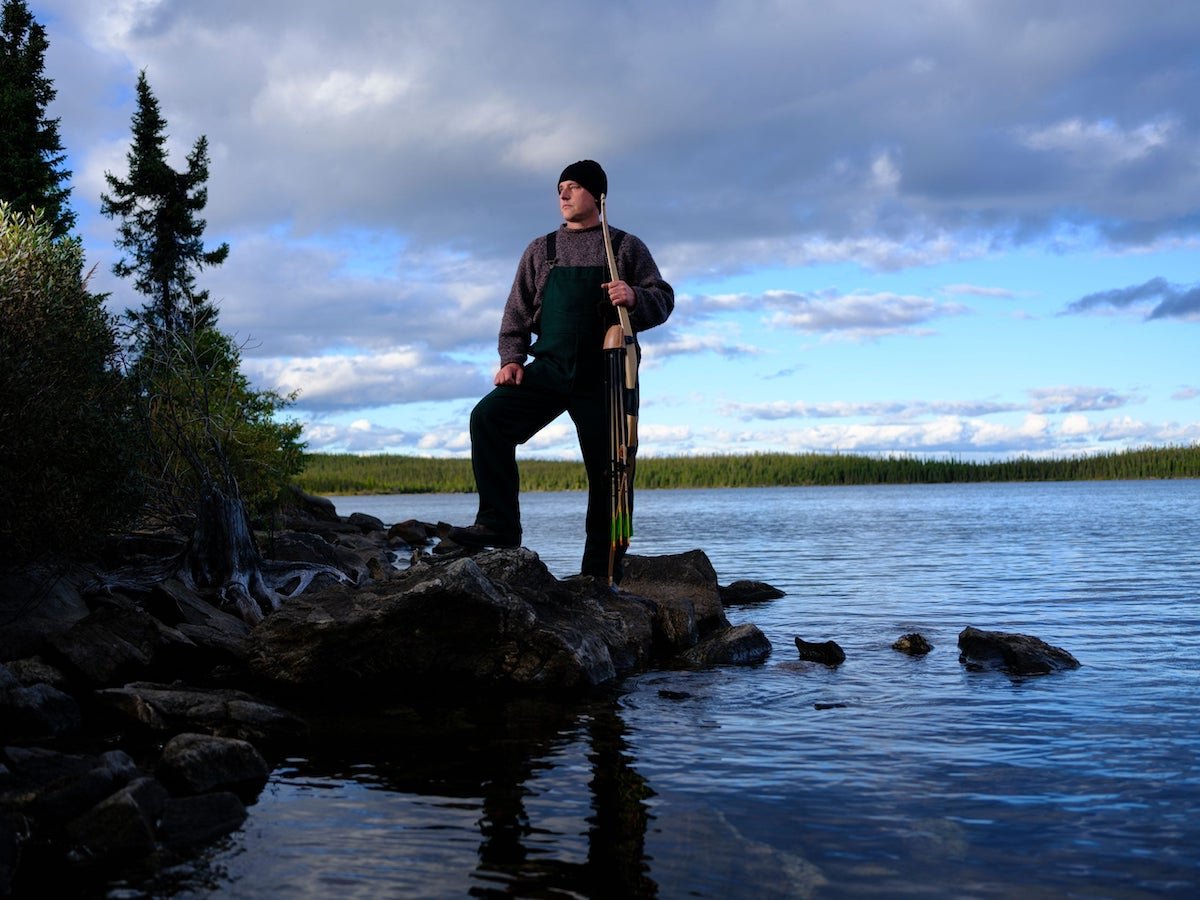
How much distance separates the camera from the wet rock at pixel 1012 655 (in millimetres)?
9164

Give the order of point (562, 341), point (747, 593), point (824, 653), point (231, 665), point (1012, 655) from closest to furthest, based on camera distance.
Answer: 1. point (231, 665)
2. point (1012, 655)
3. point (562, 341)
4. point (824, 653)
5. point (747, 593)

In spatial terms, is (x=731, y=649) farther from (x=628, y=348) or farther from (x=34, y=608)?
(x=34, y=608)

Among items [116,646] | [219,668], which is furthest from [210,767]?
[219,668]

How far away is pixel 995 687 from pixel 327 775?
16.5ft

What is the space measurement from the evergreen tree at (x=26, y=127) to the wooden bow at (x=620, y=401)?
2293 centimetres

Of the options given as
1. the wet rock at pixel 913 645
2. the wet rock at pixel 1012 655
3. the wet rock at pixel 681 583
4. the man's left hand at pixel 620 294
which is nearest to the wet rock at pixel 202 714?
the man's left hand at pixel 620 294

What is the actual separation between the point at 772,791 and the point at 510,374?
15.2 feet

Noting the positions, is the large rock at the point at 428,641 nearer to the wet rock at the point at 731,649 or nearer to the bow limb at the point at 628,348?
the wet rock at the point at 731,649

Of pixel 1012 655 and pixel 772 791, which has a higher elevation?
pixel 1012 655

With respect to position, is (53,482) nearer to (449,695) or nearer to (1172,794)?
(449,695)

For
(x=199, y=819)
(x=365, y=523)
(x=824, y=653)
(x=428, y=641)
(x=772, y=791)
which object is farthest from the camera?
(x=365, y=523)

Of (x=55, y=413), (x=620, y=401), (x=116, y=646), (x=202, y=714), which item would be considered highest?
(x=620, y=401)

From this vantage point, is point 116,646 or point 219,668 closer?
point 116,646

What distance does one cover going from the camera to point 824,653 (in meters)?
10.0
